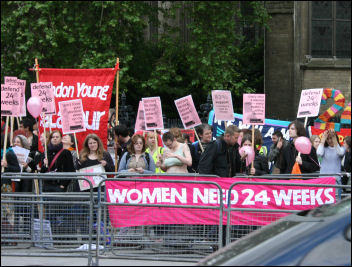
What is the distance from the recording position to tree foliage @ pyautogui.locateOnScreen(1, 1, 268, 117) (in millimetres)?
26266

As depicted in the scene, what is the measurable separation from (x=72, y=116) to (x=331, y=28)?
19810 mm

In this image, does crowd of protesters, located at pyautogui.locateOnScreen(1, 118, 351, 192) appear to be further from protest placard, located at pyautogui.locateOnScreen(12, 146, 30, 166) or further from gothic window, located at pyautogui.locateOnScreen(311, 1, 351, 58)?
gothic window, located at pyautogui.locateOnScreen(311, 1, 351, 58)

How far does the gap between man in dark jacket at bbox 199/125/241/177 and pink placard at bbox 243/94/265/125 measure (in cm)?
265

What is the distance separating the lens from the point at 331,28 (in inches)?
1189

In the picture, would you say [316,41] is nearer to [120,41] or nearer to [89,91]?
[120,41]

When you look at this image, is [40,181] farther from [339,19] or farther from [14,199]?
[339,19]

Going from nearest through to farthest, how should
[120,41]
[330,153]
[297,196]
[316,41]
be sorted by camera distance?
1. [297,196]
2. [330,153]
3. [120,41]
4. [316,41]

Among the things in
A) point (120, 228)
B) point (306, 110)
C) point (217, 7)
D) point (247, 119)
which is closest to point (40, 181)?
point (120, 228)

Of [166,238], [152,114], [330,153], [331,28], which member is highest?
[331,28]

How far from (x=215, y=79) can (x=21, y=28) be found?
7.11m

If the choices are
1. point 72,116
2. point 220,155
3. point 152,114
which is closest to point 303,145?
point 220,155

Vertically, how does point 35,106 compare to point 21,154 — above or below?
above

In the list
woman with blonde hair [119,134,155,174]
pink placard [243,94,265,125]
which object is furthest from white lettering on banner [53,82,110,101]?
pink placard [243,94,265,125]

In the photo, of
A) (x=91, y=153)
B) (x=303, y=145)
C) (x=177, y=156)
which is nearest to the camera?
(x=177, y=156)
